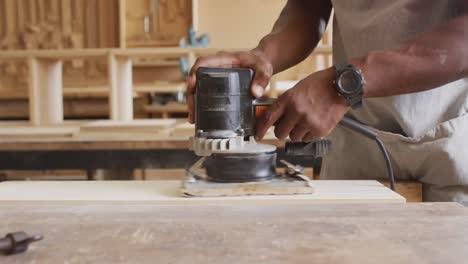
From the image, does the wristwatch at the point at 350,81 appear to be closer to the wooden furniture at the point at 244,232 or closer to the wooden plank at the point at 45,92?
the wooden furniture at the point at 244,232

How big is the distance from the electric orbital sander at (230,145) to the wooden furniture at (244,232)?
0.28ft

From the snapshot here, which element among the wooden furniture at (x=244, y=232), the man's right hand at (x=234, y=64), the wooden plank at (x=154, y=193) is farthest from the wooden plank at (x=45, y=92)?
the wooden furniture at (x=244, y=232)

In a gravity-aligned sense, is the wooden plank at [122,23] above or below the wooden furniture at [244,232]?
above

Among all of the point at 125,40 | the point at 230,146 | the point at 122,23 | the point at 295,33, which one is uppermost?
the point at 122,23

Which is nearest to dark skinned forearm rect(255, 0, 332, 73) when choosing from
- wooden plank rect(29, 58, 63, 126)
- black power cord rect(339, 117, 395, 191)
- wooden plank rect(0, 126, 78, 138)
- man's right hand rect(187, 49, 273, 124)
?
man's right hand rect(187, 49, 273, 124)

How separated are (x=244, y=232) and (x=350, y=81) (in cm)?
40

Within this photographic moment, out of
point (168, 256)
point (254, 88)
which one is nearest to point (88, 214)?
point (168, 256)

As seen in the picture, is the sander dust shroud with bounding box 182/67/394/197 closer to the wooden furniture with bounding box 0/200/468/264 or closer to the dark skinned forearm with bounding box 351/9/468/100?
the wooden furniture with bounding box 0/200/468/264

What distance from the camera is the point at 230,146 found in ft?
3.55

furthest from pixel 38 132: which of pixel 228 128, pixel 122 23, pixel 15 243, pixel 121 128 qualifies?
pixel 122 23

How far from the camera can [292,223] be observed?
0.84m

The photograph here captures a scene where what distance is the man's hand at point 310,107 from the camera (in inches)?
41.6

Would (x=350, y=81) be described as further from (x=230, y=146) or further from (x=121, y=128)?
(x=121, y=128)

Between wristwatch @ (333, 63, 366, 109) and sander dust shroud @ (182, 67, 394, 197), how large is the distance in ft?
0.51
